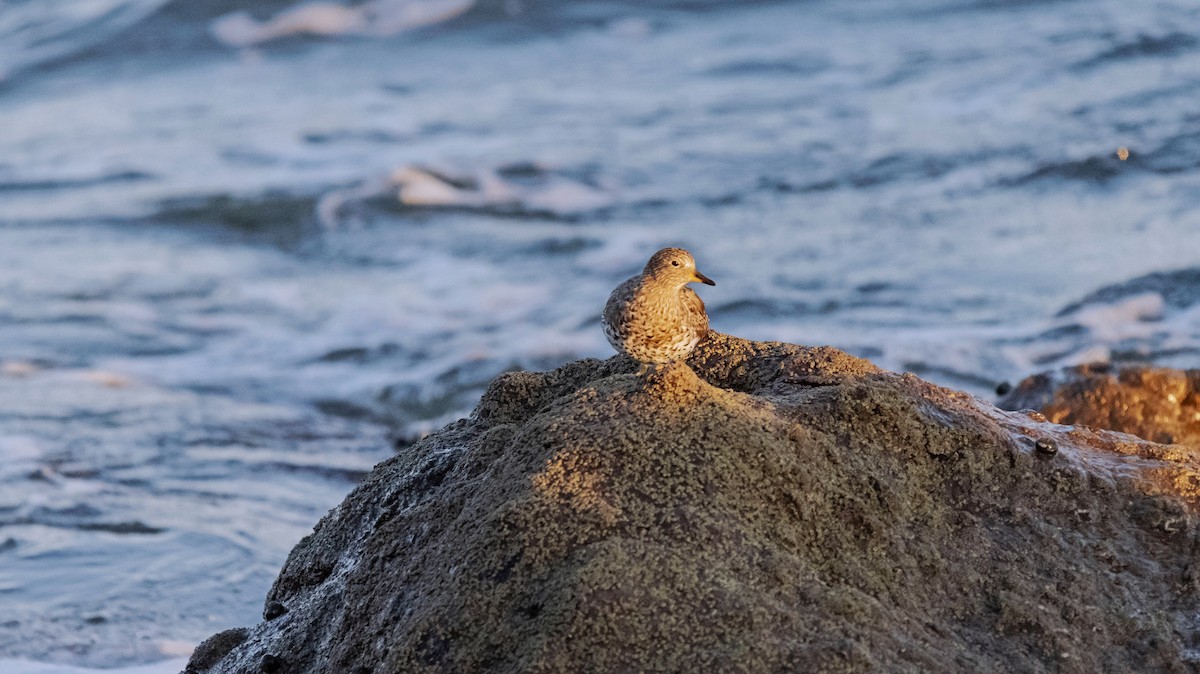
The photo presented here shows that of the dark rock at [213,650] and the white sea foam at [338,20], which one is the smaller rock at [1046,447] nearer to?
the dark rock at [213,650]

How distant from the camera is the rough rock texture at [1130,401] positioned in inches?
220

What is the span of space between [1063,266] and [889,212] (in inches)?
78.7

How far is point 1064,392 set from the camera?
582 centimetres

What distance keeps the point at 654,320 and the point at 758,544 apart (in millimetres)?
930

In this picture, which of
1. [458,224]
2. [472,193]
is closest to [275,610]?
[458,224]

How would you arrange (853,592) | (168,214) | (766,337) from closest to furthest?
(853,592)
(766,337)
(168,214)

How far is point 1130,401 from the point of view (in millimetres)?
5691

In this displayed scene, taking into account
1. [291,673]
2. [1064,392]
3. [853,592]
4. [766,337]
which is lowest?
[766,337]

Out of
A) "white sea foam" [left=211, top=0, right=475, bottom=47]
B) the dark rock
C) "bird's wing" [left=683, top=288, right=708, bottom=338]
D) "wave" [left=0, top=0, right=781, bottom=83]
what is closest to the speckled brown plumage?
"bird's wing" [left=683, top=288, right=708, bottom=338]

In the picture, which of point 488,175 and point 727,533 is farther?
point 488,175

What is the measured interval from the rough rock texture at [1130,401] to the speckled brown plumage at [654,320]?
2496 millimetres

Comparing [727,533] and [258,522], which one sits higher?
[727,533]

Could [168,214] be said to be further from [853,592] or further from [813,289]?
[853,592]

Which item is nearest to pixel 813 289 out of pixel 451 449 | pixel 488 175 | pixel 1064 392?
pixel 1064 392
